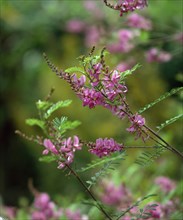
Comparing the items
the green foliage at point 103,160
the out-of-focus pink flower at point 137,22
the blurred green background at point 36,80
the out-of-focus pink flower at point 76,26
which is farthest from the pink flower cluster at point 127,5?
the out-of-focus pink flower at point 76,26

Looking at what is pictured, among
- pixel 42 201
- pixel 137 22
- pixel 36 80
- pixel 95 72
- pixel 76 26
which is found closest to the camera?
pixel 95 72

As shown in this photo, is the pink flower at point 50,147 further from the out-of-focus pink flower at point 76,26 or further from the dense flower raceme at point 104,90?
the out-of-focus pink flower at point 76,26

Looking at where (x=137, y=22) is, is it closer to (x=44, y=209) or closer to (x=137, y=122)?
(x=44, y=209)

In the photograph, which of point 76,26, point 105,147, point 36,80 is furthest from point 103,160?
point 36,80

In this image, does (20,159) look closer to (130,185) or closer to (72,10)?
(72,10)

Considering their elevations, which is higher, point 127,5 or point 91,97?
point 127,5
